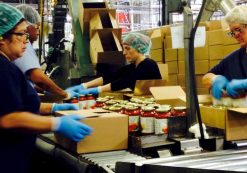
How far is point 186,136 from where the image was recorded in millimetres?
1802

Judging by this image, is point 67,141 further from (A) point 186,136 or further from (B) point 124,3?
(B) point 124,3

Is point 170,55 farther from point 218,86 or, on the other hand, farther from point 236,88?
point 236,88

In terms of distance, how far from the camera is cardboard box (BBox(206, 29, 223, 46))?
3.81 m

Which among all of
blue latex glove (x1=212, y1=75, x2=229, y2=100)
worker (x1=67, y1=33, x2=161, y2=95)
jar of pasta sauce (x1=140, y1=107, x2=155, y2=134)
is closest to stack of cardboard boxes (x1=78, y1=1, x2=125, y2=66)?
worker (x1=67, y1=33, x2=161, y2=95)

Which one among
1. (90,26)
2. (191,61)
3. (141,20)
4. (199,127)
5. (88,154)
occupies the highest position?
(141,20)

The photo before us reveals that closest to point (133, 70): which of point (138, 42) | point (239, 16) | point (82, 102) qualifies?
point (138, 42)

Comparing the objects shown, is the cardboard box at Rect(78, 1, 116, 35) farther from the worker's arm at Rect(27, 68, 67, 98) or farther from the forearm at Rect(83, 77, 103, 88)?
the worker's arm at Rect(27, 68, 67, 98)

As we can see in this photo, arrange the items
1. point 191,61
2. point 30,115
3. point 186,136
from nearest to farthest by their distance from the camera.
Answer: point 30,115 → point 191,61 → point 186,136

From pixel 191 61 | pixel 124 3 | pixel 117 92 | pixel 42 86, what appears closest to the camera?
pixel 191 61

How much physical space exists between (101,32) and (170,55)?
35.9 inches

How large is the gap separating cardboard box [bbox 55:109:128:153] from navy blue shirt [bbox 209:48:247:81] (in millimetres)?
1137

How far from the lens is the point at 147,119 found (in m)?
1.85

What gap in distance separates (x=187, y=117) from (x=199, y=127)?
4.7 inches

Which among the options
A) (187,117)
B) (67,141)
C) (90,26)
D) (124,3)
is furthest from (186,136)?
(124,3)
